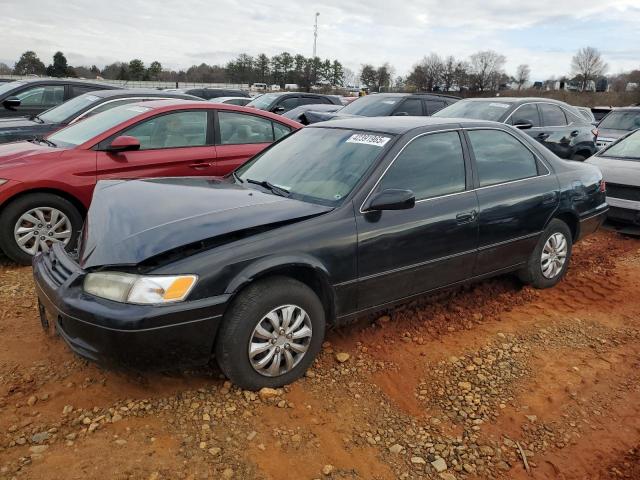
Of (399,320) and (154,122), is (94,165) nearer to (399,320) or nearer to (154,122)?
(154,122)

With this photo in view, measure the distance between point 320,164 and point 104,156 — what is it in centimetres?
264

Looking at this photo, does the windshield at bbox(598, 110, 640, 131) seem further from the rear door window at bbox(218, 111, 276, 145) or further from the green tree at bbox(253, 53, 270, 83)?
the green tree at bbox(253, 53, 270, 83)

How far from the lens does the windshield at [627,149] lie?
7.29 metres

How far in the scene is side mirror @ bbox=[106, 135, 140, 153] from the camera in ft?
17.0

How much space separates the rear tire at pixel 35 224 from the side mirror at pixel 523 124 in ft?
22.6

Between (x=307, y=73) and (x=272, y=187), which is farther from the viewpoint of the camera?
(x=307, y=73)

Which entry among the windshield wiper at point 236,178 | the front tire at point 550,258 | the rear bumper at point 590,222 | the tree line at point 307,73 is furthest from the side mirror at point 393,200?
the tree line at point 307,73

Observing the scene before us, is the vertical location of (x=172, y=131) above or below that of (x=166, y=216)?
above

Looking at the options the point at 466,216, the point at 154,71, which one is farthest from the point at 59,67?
the point at 466,216

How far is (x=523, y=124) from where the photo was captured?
8.80 metres

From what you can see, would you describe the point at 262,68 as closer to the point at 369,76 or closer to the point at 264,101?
the point at 369,76

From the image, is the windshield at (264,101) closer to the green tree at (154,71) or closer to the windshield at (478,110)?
the windshield at (478,110)

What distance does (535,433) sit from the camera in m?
2.88

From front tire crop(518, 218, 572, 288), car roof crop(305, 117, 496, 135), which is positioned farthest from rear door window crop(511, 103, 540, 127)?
car roof crop(305, 117, 496, 135)
